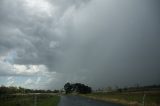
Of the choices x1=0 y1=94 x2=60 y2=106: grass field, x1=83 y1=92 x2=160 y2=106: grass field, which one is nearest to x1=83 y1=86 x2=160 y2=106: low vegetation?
x1=83 y1=92 x2=160 y2=106: grass field

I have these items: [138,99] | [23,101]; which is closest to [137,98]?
[138,99]

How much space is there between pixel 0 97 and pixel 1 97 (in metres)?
0.36

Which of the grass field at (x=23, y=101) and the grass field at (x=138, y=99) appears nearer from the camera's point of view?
the grass field at (x=138, y=99)

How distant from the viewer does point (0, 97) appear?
69062 mm

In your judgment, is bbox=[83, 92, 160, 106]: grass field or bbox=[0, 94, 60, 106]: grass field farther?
bbox=[0, 94, 60, 106]: grass field

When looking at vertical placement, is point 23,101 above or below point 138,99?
above

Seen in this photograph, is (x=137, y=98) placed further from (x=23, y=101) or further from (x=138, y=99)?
(x=23, y=101)

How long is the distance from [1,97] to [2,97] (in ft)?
4.81

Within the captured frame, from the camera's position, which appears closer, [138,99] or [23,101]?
[138,99]

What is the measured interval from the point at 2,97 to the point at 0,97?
177 cm

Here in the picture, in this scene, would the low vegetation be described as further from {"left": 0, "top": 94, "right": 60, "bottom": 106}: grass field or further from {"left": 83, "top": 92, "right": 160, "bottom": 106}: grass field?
{"left": 0, "top": 94, "right": 60, "bottom": 106}: grass field

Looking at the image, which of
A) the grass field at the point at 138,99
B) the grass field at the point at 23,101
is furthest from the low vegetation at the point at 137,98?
the grass field at the point at 23,101

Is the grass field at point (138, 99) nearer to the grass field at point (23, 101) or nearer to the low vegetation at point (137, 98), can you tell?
the low vegetation at point (137, 98)

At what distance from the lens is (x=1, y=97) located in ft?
228
